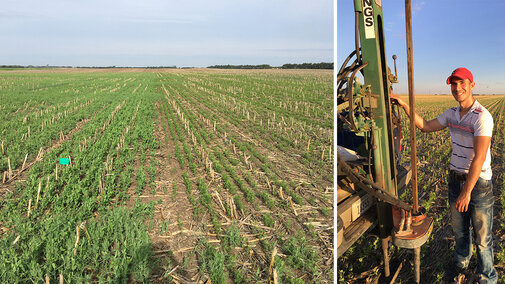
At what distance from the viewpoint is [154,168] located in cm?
689

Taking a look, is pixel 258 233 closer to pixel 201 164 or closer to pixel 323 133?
pixel 201 164

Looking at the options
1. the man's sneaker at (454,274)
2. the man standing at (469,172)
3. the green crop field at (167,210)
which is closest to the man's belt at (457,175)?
the man standing at (469,172)

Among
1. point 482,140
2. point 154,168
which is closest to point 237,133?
point 154,168

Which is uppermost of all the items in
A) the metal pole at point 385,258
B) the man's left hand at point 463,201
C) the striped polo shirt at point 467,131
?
the striped polo shirt at point 467,131

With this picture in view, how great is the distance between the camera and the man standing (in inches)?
116

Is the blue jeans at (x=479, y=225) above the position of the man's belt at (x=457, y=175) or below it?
below

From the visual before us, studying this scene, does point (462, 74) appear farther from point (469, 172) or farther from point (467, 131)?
point (469, 172)

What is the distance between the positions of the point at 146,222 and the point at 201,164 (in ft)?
9.61

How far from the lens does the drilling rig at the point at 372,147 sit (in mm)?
2938

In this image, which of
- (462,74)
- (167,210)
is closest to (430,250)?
(462,74)

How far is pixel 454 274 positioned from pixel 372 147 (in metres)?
1.85

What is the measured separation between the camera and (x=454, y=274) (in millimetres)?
3576

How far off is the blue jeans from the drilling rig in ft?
1.29

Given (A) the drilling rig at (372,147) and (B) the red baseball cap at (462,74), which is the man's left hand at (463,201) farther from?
(B) the red baseball cap at (462,74)
